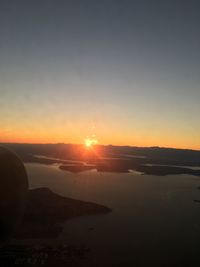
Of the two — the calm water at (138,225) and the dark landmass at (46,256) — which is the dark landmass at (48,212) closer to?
the calm water at (138,225)

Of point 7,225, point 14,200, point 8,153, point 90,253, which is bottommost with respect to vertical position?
point 90,253

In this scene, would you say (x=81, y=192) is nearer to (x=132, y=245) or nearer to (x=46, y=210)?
(x=46, y=210)

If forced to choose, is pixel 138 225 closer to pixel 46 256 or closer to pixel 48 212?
pixel 48 212

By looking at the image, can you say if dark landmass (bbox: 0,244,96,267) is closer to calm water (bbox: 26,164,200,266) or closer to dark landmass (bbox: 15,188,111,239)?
calm water (bbox: 26,164,200,266)

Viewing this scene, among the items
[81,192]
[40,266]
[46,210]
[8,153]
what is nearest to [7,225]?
[8,153]

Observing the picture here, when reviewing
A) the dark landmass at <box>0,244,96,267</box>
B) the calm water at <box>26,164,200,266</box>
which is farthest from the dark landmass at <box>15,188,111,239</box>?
the dark landmass at <box>0,244,96,267</box>
